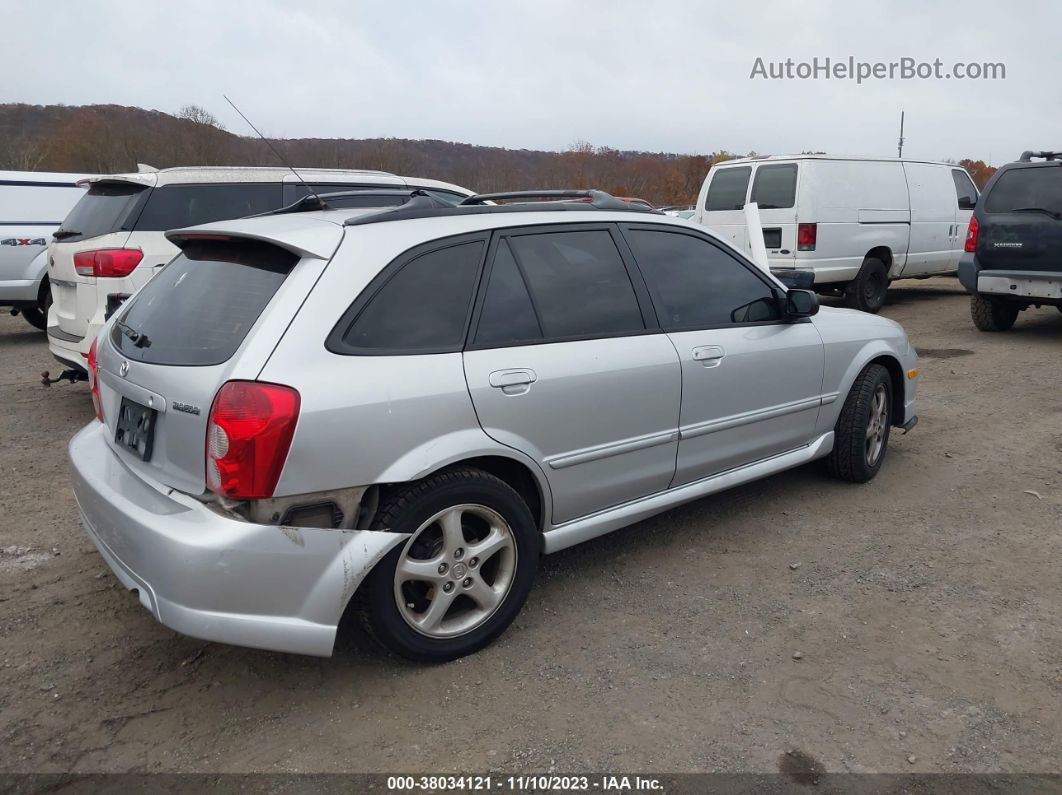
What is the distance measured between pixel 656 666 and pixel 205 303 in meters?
2.07

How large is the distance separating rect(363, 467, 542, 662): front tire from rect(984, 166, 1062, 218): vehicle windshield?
819cm

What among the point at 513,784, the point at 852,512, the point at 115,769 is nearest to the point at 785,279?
the point at 852,512

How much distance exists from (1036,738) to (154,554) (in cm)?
282

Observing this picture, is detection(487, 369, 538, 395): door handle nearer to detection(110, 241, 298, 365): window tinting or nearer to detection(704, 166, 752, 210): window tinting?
detection(110, 241, 298, 365): window tinting

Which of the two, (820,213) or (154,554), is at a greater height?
(820,213)

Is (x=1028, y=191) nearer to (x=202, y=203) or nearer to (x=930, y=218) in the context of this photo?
(x=930, y=218)

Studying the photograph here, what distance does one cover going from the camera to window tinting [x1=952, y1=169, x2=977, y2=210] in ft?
41.0

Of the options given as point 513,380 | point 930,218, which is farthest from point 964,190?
point 513,380

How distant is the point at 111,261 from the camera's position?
5945 millimetres

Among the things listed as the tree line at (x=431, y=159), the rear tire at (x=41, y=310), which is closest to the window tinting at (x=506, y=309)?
the rear tire at (x=41, y=310)

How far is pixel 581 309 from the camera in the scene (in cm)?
346

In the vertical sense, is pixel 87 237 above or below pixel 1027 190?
below

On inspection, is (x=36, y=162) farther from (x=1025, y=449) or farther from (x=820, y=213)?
(x=1025, y=449)

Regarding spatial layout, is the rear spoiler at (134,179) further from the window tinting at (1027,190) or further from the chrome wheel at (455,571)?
the window tinting at (1027,190)
